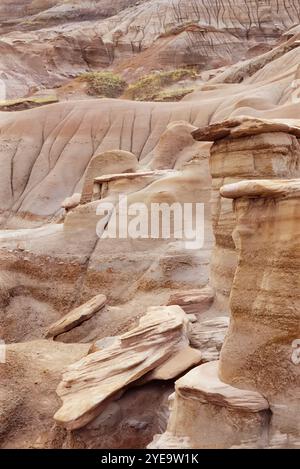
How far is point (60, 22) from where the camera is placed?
124 feet

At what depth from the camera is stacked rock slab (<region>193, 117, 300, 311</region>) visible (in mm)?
6516

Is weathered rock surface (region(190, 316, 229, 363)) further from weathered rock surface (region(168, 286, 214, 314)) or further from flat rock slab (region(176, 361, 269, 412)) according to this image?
flat rock slab (region(176, 361, 269, 412))

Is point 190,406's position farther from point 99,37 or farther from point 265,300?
point 99,37

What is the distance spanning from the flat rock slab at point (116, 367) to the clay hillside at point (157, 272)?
14mm

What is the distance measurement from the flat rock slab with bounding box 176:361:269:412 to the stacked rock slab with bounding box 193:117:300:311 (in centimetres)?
237

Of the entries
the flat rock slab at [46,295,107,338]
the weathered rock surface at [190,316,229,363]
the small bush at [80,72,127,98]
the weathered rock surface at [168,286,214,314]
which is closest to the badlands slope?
the small bush at [80,72,127,98]

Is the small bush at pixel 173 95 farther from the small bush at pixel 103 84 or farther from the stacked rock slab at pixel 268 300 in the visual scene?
the stacked rock slab at pixel 268 300

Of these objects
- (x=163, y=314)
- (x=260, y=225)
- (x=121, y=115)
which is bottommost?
(x=163, y=314)

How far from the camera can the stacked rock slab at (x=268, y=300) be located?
3789mm

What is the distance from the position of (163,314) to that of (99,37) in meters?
31.4

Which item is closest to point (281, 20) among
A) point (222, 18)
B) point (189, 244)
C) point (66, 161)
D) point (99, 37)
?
Result: point (222, 18)

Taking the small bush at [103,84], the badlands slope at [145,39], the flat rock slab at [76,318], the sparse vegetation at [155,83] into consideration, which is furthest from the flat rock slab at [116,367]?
the badlands slope at [145,39]

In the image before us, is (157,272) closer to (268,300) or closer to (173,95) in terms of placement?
(268,300)

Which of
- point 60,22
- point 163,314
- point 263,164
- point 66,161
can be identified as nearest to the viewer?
point 163,314
